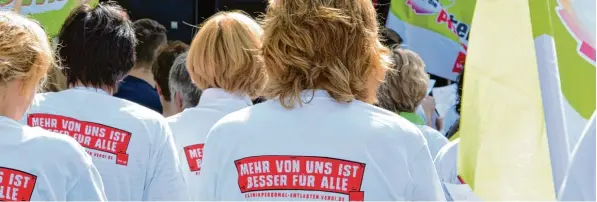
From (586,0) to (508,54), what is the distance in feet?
1.01

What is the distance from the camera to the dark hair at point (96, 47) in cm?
293

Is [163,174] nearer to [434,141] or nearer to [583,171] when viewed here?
[434,141]

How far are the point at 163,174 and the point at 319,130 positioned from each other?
82 centimetres

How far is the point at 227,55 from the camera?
310 cm

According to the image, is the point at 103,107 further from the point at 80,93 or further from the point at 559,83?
the point at 559,83

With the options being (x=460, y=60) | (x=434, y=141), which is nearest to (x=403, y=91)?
(x=434, y=141)

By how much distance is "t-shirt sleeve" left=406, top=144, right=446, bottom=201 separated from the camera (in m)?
2.09

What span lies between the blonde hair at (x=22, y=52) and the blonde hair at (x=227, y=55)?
92cm

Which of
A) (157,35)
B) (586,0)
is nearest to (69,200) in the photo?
(586,0)

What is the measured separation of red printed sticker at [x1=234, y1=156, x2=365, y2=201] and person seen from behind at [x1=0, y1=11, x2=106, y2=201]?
1.28ft

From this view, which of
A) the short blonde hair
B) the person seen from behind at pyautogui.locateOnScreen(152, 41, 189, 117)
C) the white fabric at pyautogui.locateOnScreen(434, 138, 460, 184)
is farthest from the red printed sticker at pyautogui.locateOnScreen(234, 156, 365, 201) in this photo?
the person seen from behind at pyautogui.locateOnScreen(152, 41, 189, 117)

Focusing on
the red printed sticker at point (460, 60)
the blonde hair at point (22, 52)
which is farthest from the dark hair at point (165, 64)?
the red printed sticker at point (460, 60)

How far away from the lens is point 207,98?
3160mm

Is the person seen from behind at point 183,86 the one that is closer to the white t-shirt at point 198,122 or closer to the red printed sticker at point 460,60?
the white t-shirt at point 198,122
